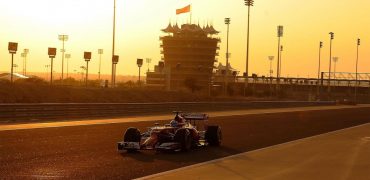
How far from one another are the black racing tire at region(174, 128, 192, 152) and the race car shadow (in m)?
0.17

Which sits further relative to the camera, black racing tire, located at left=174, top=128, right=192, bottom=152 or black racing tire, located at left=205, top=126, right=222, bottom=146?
black racing tire, located at left=205, top=126, right=222, bottom=146

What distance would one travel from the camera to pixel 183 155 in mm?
16125

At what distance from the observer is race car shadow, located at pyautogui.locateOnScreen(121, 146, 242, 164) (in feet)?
49.3

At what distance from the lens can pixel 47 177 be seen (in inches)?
446

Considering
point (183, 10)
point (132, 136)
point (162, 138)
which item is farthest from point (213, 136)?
point (183, 10)

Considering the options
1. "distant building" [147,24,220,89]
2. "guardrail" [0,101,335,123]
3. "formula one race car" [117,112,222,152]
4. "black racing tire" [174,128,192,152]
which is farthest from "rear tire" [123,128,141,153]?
"distant building" [147,24,220,89]

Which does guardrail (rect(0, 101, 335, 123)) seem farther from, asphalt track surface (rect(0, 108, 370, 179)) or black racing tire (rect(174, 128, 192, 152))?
black racing tire (rect(174, 128, 192, 152))

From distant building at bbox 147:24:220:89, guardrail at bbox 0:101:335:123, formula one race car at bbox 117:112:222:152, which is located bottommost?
guardrail at bbox 0:101:335:123

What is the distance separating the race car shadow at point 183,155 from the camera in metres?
15.0

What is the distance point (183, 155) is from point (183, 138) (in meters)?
0.54

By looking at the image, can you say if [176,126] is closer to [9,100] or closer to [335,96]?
[9,100]

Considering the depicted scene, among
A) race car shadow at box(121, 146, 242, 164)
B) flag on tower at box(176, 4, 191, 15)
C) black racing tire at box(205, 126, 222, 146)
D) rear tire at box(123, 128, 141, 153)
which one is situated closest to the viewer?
race car shadow at box(121, 146, 242, 164)

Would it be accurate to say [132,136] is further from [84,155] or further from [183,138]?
[84,155]

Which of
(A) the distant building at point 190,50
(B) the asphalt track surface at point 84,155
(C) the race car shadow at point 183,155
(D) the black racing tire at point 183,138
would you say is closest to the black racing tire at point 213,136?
(B) the asphalt track surface at point 84,155
